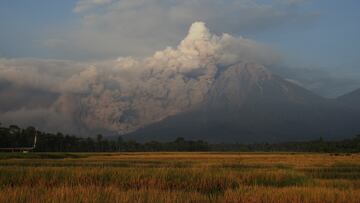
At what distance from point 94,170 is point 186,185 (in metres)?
4.23

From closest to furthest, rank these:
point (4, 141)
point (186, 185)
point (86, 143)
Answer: point (186, 185), point (4, 141), point (86, 143)

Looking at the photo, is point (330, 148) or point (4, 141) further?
point (330, 148)

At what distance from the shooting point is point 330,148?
137 meters

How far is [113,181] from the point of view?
18828mm

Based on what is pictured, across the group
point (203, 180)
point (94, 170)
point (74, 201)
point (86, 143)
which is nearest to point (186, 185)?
point (203, 180)

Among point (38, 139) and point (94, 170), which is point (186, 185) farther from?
point (38, 139)

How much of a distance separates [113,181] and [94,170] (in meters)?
1.51

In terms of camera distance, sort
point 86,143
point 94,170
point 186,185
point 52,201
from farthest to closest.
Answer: point 86,143
point 94,170
point 186,185
point 52,201

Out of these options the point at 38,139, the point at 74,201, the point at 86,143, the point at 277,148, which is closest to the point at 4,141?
the point at 38,139

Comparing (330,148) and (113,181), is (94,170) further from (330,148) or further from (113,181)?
(330,148)

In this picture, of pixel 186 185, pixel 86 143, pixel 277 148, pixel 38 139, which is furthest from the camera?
pixel 277 148

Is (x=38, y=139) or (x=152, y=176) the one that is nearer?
(x=152, y=176)

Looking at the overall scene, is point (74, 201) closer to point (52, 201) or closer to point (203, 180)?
point (52, 201)

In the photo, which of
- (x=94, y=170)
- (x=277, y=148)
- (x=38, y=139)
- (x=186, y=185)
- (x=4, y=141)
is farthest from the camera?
(x=277, y=148)
